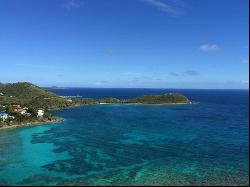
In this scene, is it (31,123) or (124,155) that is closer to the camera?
(124,155)

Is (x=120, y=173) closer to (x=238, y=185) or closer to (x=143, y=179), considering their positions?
(x=143, y=179)

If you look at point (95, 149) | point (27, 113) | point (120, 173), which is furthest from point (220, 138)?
point (27, 113)

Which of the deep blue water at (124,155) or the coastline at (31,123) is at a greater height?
the coastline at (31,123)

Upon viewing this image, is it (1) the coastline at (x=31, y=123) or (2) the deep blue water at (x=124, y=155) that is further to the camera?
(1) the coastline at (x=31, y=123)

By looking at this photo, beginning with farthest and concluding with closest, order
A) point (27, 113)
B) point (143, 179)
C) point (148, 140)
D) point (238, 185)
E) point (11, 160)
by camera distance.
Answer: point (27, 113), point (148, 140), point (11, 160), point (143, 179), point (238, 185)

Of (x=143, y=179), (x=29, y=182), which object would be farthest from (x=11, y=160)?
(x=143, y=179)

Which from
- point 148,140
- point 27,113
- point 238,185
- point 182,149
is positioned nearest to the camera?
point 238,185

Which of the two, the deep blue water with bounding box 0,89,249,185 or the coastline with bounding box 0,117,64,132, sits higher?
the coastline with bounding box 0,117,64,132

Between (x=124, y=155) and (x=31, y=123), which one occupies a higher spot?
(x=31, y=123)

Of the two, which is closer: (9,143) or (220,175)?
(220,175)

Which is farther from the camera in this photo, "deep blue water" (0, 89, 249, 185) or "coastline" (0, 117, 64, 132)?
"coastline" (0, 117, 64, 132)

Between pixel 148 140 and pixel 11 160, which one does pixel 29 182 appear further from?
pixel 148 140
